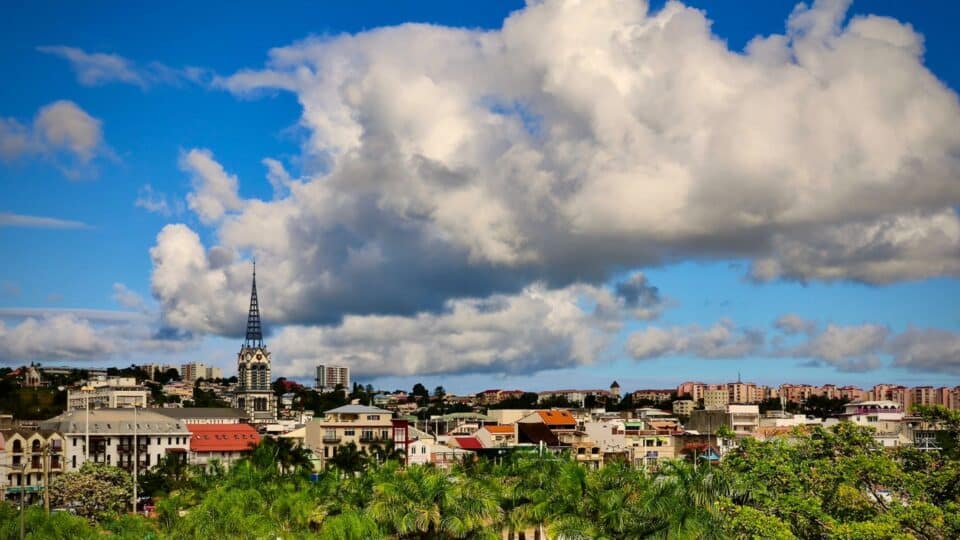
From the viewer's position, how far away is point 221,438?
118688 millimetres

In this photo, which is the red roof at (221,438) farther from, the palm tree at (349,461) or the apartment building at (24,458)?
the palm tree at (349,461)

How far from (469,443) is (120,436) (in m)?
38.0

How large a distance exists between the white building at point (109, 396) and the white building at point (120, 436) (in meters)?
32.8

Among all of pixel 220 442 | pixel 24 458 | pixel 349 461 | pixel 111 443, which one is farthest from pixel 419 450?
pixel 24 458

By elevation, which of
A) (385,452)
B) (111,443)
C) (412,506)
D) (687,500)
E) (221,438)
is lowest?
(221,438)

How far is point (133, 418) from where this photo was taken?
111m

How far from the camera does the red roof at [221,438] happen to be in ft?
379

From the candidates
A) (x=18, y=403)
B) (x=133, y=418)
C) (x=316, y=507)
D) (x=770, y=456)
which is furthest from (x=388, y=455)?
(x=18, y=403)

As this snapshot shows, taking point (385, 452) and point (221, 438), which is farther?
point (221, 438)

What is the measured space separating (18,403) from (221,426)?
53194 millimetres

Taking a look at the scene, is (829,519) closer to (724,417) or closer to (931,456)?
(931,456)

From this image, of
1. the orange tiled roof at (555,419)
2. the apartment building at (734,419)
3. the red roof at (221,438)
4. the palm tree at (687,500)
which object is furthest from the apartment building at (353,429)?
the palm tree at (687,500)

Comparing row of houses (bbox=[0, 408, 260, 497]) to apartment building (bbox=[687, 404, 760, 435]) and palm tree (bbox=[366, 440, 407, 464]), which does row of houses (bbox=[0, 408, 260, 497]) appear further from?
apartment building (bbox=[687, 404, 760, 435])

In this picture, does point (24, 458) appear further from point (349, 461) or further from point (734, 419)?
point (734, 419)
